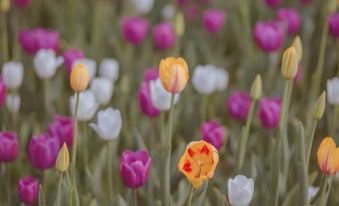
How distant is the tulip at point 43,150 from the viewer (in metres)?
1.32

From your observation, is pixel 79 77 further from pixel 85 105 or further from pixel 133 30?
pixel 133 30

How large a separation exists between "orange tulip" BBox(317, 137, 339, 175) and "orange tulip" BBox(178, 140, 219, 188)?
187mm

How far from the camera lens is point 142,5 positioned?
2211 mm

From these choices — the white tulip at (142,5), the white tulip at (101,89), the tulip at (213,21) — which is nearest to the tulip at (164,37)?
the tulip at (213,21)

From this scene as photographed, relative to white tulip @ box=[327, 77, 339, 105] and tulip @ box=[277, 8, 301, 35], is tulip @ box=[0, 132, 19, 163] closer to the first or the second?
white tulip @ box=[327, 77, 339, 105]

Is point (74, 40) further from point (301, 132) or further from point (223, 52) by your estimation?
point (301, 132)

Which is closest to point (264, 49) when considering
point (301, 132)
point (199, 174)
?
point (301, 132)

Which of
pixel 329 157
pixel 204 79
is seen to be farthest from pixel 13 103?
pixel 329 157

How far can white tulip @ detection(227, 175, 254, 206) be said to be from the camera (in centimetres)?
117

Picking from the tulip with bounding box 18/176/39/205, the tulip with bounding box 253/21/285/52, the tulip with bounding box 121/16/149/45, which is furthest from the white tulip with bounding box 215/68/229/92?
the tulip with bounding box 18/176/39/205

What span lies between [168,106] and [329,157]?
0.41 m

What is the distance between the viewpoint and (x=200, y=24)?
7.49ft

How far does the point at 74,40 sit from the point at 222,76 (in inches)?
20.1

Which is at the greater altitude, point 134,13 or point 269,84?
point 134,13
